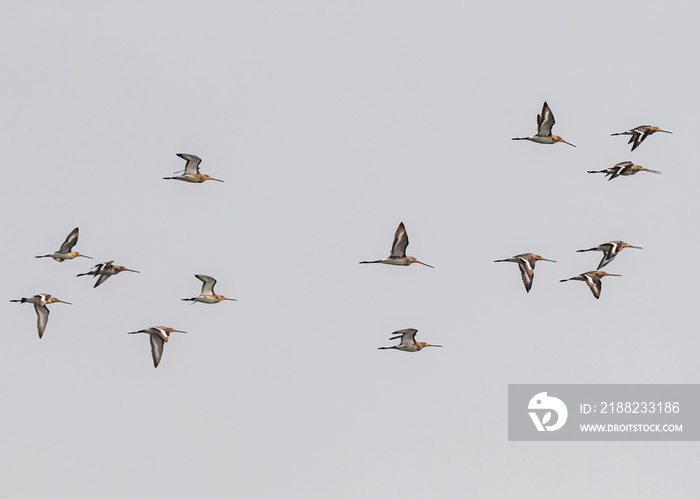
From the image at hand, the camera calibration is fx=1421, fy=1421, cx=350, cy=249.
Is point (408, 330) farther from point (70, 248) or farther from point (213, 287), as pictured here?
point (70, 248)

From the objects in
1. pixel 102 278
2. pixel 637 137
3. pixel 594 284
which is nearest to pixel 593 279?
pixel 594 284

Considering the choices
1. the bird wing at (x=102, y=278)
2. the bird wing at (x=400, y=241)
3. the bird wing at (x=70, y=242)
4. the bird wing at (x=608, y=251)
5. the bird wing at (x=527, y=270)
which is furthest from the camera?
the bird wing at (x=608, y=251)

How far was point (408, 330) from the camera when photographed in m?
41.8

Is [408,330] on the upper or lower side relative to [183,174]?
lower

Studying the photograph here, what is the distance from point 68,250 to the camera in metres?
42.6

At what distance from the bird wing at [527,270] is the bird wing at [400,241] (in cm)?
334

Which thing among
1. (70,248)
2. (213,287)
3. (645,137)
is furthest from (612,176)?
(70,248)

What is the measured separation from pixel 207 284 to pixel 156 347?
3.72 m

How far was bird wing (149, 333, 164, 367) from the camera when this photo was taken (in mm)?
41125

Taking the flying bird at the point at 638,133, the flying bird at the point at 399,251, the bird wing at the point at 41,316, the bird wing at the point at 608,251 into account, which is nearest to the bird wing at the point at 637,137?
the flying bird at the point at 638,133

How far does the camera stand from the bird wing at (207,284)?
43.8 meters

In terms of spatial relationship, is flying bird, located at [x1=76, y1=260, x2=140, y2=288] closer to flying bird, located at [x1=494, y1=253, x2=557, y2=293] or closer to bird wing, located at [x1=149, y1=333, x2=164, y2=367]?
bird wing, located at [x1=149, y1=333, x2=164, y2=367]

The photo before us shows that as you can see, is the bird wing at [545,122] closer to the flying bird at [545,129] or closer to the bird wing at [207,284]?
the flying bird at [545,129]

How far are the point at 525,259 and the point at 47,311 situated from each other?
568 inches
